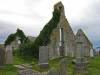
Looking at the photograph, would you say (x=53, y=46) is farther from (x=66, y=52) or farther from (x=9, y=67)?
(x=9, y=67)

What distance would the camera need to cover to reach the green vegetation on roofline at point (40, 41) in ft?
137

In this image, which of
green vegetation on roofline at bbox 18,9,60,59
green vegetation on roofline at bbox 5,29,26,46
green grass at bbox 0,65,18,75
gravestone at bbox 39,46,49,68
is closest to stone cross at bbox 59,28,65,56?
green vegetation on roofline at bbox 18,9,60,59

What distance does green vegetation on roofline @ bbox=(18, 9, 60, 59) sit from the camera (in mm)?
41656

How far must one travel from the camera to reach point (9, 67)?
28375 mm

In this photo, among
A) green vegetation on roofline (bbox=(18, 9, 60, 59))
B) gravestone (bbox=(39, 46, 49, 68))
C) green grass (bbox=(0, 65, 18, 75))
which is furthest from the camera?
green vegetation on roofline (bbox=(18, 9, 60, 59))

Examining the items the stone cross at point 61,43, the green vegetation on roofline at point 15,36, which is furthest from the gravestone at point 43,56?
the green vegetation on roofline at point 15,36

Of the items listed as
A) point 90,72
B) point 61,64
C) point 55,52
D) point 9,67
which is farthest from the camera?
point 55,52

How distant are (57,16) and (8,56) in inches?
636

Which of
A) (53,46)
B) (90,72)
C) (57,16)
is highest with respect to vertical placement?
(57,16)

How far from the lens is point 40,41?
42812 mm

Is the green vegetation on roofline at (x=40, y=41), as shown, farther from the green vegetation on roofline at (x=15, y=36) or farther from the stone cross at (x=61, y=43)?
the green vegetation on roofline at (x=15, y=36)

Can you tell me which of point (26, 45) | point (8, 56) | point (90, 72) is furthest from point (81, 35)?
point (90, 72)

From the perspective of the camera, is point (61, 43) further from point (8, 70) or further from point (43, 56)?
point (8, 70)

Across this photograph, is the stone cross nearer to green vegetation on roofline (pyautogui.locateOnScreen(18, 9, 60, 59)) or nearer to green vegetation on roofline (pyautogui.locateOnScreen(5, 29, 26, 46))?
green vegetation on roofline (pyautogui.locateOnScreen(18, 9, 60, 59))
